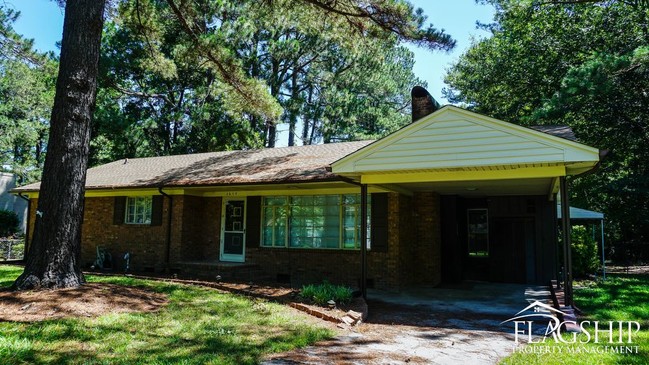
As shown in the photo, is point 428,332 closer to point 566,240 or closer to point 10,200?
point 566,240

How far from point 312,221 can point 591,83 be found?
999 centimetres

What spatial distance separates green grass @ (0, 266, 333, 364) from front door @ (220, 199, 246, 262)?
579 centimetres

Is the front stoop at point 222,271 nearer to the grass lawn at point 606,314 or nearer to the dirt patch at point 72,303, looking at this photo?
the dirt patch at point 72,303

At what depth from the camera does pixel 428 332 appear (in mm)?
7020

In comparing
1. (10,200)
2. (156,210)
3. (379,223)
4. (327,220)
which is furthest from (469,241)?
(10,200)

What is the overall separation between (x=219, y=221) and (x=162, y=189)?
196 centimetres

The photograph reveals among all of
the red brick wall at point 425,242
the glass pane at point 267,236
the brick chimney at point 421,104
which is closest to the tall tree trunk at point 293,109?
the glass pane at point 267,236

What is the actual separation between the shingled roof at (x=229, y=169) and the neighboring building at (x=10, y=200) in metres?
13.9

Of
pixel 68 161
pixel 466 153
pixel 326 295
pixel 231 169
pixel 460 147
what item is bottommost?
pixel 326 295

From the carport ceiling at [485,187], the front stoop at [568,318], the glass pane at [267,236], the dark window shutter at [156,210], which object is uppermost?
the carport ceiling at [485,187]

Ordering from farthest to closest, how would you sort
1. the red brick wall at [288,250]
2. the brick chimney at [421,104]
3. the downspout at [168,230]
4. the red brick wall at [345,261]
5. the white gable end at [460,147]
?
the downspout at [168,230] < the brick chimney at [421,104] < the red brick wall at [288,250] < the red brick wall at [345,261] < the white gable end at [460,147]

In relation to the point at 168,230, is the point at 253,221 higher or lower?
higher

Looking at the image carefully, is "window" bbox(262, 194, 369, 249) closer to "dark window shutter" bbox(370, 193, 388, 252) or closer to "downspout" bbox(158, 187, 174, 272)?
"dark window shutter" bbox(370, 193, 388, 252)

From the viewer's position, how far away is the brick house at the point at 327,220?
1144 cm
